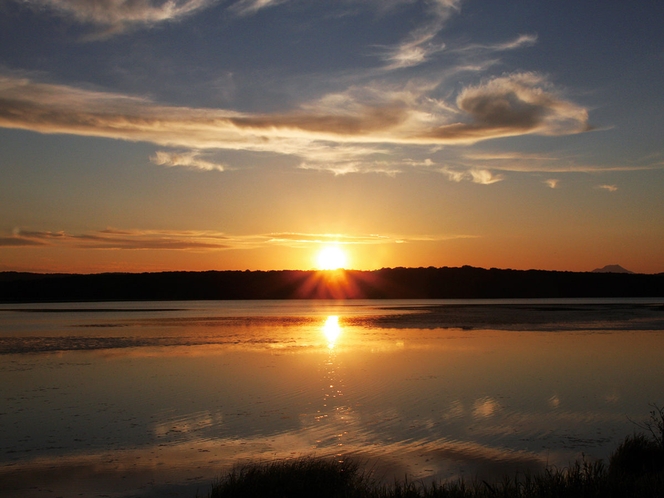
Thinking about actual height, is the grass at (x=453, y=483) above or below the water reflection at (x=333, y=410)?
above

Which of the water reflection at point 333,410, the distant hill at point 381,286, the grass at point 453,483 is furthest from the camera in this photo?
the distant hill at point 381,286

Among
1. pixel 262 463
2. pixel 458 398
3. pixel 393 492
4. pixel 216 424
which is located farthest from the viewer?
pixel 458 398

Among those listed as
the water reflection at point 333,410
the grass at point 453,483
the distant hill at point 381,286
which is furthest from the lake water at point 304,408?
the distant hill at point 381,286

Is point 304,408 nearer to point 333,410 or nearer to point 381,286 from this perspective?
point 333,410

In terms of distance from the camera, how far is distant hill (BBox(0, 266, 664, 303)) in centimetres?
11638

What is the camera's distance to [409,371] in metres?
18.2

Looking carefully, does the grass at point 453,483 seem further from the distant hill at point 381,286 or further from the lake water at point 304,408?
the distant hill at point 381,286

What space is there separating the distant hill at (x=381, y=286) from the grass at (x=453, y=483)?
11283 centimetres

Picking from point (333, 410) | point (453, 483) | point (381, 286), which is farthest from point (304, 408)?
point (381, 286)

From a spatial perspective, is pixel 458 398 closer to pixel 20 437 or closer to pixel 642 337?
pixel 20 437

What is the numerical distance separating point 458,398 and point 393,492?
717cm

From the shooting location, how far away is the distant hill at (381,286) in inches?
4582

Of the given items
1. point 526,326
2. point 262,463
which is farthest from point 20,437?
point 526,326

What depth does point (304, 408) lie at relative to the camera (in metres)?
13.1
